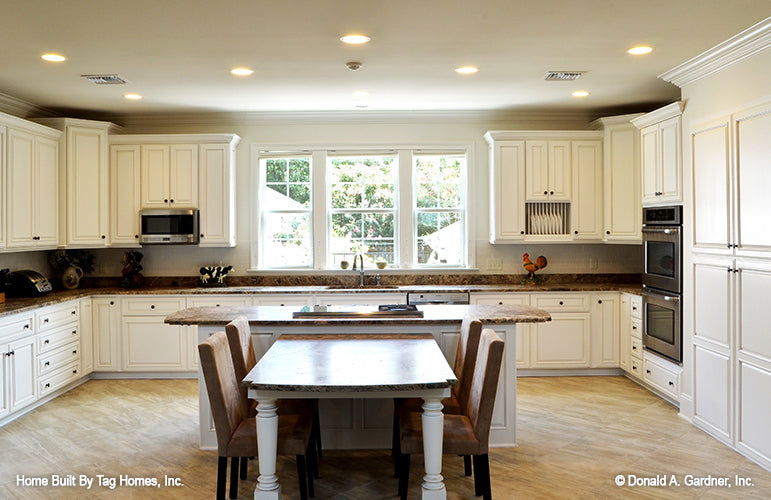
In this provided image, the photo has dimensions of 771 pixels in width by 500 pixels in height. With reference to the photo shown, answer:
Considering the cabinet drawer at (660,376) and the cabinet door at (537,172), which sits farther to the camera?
the cabinet door at (537,172)

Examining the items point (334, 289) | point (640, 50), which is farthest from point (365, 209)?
point (640, 50)

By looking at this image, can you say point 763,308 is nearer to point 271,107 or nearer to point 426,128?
point 426,128

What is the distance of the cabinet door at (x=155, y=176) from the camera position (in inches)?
240

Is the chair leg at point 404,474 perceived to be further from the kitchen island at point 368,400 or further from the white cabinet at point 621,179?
the white cabinet at point 621,179

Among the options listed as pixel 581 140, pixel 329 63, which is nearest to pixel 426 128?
pixel 581 140

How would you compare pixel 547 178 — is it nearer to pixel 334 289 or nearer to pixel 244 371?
pixel 334 289

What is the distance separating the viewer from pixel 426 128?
6438 mm

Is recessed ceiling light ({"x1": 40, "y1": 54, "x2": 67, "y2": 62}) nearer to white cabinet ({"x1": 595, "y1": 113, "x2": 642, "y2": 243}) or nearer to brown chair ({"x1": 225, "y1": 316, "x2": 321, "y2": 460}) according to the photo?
brown chair ({"x1": 225, "y1": 316, "x2": 321, "y2": 460})

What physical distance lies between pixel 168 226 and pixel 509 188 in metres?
3.41

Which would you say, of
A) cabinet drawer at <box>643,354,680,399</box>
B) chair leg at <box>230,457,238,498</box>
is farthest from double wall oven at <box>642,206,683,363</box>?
chair leg at <box>230,457,238,498</box>

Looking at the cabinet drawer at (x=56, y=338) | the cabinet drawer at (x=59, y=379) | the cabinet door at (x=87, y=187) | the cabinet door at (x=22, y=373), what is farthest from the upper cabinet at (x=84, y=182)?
the cabinet door at (x=22, y=373)

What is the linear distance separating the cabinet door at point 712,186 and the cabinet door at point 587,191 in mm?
1713

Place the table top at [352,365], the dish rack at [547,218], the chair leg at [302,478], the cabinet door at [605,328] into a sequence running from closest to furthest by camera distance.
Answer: the table top at [352,365] < the chair leg at [302,478] < the cabinet door at [605,328] < the dish rack at [547,218]

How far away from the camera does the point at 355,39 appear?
3.85 meters
